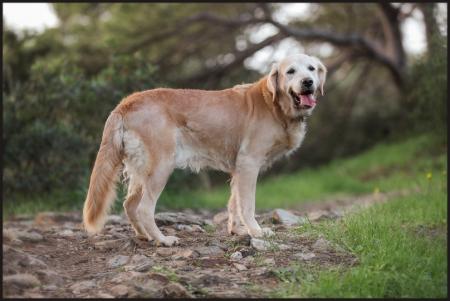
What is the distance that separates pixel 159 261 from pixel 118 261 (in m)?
0.36

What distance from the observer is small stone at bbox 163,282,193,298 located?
4.41m

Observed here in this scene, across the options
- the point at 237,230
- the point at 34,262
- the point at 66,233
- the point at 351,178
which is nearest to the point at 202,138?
the point at 237,230

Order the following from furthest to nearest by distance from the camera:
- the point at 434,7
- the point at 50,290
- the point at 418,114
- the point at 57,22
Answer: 1. the point at 57,22
2. the point at 418,114
3. the point at 434,7
4. the point at 50,290

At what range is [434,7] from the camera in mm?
13383

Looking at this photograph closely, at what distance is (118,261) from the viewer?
5348 mm

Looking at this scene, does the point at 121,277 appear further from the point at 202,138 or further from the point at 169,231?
the point at 202,138

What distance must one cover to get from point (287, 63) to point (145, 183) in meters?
1.83

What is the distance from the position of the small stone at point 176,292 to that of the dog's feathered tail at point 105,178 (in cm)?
146

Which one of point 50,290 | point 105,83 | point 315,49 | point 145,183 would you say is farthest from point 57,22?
point 50,290

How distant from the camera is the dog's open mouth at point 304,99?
624 centimetres

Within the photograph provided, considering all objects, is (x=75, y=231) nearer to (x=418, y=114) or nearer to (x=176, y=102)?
(x=176, y=102)

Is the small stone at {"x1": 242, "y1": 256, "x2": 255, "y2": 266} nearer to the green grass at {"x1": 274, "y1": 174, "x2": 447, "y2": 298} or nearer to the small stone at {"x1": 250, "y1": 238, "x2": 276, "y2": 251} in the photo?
the small stone at {"x1": 250, "y1": 238, "x2": 276, "y2": 251}

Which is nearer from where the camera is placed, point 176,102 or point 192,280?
point 192,280

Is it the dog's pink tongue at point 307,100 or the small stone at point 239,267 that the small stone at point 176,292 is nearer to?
the small stone at point 239,267
